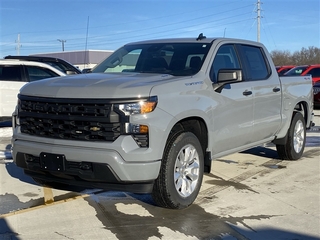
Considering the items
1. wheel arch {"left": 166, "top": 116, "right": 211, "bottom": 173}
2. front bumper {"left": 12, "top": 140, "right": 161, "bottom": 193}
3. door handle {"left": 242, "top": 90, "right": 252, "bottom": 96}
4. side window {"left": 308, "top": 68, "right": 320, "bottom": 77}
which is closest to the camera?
front bumper {"left": 12, "top": 140, "right": 161, "bottom": 193}

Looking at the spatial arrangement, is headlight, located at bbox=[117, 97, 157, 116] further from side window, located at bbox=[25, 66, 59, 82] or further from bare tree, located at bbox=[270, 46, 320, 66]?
bare tree, located at bbox=[270, 46, 320, 66]

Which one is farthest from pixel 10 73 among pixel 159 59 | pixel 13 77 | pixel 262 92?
pixel 262 92

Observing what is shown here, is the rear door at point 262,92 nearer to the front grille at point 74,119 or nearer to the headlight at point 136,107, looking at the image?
the headlight at point 136,107

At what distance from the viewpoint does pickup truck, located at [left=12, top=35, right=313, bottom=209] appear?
13.7ft

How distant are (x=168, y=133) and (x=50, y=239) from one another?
1.49 metres

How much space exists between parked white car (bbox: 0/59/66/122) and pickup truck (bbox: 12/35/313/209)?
5.13 meters

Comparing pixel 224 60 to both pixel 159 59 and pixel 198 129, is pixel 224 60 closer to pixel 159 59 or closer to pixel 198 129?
pixel 159 59

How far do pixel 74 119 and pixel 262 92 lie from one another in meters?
2.99

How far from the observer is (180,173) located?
4738 millimetres

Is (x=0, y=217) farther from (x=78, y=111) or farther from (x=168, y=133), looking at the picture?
(x=168, y=133)

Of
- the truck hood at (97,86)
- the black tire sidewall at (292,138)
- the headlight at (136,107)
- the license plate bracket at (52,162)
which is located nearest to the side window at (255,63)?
the black tire sidewall at (292,138)

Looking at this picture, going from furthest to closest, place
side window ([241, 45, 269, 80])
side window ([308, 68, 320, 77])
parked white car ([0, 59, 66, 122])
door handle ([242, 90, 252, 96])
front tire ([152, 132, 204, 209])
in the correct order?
side window ([308, 68, 320, 77]) → parked white car ([0, 59, 66, 122]) → side window ([241, 45, 269, 80]) → door handle ([242, 90, 252, 96]) → front tire ([152, 132, 204, 209])

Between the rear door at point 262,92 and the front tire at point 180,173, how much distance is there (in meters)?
1.51

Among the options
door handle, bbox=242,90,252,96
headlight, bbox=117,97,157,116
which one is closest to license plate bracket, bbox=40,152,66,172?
headlight, bbox=117,97,157,116
